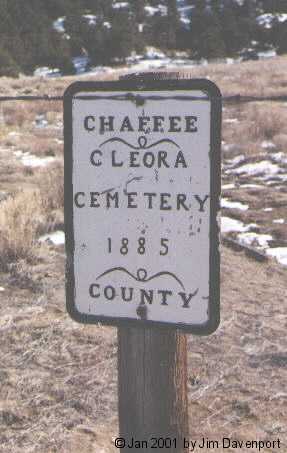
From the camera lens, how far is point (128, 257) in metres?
1.64

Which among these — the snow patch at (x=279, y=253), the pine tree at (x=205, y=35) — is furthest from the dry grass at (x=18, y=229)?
the pine tree at (x=205, y=35)

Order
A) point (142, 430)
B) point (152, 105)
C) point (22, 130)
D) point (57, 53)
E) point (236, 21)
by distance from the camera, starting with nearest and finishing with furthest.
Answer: point (152, 105), point (142, 430), point (22, 130), point (57, 53), point (236, 21)

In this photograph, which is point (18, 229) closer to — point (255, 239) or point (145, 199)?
point (255, 239)

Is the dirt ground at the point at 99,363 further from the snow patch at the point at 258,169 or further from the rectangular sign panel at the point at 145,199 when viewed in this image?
the snow patch at the point at 258,169

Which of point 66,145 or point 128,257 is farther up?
point 66,145

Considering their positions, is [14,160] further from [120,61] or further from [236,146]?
[120,61]

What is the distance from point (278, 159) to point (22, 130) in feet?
23.1

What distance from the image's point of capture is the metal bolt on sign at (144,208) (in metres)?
1.57

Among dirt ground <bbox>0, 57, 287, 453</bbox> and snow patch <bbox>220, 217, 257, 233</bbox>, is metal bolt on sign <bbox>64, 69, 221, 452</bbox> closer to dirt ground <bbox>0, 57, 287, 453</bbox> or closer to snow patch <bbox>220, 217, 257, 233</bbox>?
dirt ground <bbox>0, 57, 287, 453</bbox>

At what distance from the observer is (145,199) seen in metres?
1.61

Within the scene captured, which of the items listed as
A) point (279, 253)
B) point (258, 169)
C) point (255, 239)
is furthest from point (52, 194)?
point (258, 169)

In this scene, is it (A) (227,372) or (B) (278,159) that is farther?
(B) (278,159)

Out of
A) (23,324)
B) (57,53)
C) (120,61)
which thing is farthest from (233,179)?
(120,61)

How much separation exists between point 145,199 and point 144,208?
0.8 inches
